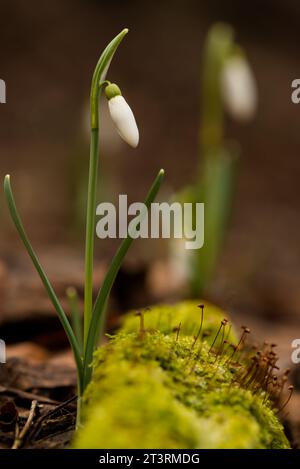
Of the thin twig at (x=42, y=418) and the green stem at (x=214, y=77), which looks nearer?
the thin twig at (x=42, y=418)

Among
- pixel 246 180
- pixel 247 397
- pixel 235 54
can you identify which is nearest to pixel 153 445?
pixel 247 397

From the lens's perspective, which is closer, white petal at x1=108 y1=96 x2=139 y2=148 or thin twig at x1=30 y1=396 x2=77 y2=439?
thin twig at x1=30 y1=396 x2=77 y2=439

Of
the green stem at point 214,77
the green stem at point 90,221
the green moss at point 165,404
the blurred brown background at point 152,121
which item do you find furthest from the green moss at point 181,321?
the blurred brown background at point 152,121

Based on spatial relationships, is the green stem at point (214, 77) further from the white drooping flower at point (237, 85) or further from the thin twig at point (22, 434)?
the thin twig at point (22, 434)

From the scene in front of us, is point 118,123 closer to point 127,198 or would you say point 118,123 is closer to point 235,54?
point 235,54

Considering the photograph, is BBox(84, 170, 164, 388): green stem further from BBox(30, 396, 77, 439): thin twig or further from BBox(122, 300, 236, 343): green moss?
BBox(122, 300, 236, 343): green moss

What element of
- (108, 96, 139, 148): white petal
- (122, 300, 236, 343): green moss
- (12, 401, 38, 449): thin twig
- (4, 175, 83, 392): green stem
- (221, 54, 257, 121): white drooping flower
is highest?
(221, 54, 257, 121): white drooping flower

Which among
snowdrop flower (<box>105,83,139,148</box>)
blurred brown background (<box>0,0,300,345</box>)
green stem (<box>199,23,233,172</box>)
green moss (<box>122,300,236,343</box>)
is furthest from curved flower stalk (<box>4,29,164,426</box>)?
blurred brown background (<box>0,0,300,345</box>)
